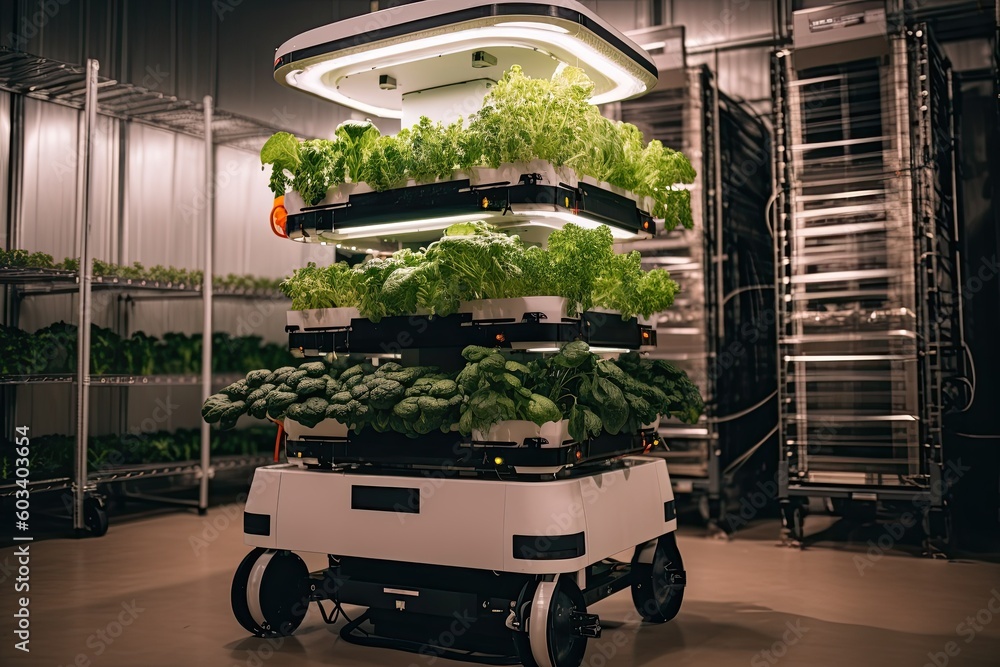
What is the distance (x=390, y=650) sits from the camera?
164 inches

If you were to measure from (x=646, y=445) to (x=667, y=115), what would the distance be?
12.8 feet

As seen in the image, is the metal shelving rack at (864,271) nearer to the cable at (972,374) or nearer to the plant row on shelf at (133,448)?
the cable at (972,374)

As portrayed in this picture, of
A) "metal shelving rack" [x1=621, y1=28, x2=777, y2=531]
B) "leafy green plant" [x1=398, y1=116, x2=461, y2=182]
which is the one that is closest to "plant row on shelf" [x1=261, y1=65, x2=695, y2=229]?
"leafy green plant" [x1=398, y1=116, x2=461, y2=182]

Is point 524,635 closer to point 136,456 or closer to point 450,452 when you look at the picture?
point 450,452

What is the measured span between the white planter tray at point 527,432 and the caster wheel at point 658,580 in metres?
1.11

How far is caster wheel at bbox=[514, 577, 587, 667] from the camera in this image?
3602 millimetres

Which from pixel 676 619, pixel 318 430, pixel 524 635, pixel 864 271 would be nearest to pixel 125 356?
pixel 318 430

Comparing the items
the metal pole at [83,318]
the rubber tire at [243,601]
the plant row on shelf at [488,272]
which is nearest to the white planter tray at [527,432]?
the plant row on shelf at [488,272]

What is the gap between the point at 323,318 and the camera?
443 centimetres

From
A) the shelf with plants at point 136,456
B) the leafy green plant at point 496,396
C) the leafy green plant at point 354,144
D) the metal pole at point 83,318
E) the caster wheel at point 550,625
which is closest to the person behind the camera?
the caster wheel at point 550,625

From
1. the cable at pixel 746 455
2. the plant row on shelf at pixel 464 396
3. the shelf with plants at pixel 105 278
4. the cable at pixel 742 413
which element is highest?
the shelf with plants at pixel 105 278

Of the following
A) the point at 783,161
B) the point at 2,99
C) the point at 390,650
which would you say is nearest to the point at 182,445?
the point at 2,99

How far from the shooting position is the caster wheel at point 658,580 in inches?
181

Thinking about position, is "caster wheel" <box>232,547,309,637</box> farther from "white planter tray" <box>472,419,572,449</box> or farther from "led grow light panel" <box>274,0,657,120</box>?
"led grow light panel" <box>274,0,657,120</box>
